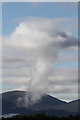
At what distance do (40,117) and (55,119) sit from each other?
871 centimetres

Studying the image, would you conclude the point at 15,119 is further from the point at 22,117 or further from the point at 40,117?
the point at 40,117

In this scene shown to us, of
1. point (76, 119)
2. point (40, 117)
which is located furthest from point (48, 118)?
point (76, 119)

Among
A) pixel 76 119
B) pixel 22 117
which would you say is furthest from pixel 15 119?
pixel 76 119

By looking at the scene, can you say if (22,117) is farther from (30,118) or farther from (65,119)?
(65,119)

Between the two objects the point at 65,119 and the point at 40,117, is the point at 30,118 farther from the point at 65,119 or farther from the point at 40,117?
the point at 65,119

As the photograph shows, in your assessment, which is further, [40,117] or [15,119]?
[40,117]

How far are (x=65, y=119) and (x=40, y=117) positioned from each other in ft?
37.0

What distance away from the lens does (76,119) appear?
4906 inches

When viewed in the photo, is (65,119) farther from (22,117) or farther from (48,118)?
(22,117)

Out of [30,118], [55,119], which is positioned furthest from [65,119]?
[30,118]

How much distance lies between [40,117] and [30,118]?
5.13 meters

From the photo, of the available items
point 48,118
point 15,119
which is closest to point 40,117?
point 48,118

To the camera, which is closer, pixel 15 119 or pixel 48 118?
pixel 15 119

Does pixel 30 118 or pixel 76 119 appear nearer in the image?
pixel 76 119
